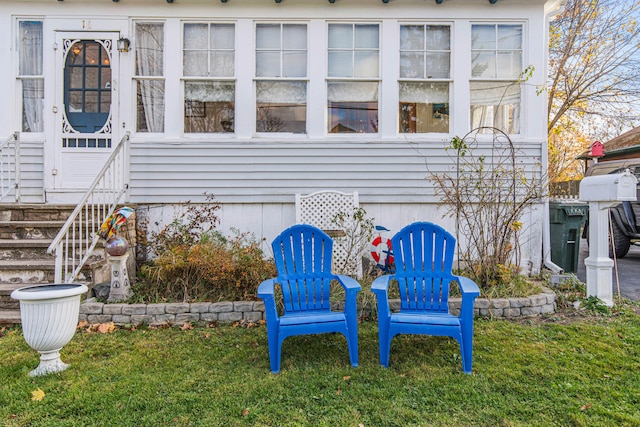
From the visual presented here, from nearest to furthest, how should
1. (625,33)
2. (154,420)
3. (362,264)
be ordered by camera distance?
(154,420) → (362,264) → (625,33)

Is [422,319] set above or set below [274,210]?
below

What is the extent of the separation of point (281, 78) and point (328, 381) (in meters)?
4.15

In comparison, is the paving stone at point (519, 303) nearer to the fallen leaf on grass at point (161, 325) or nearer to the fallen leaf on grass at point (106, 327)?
the fallen leaf on grass at point (161, 325)

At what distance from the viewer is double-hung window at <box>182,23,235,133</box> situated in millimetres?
5316

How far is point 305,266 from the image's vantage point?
10.7 ft

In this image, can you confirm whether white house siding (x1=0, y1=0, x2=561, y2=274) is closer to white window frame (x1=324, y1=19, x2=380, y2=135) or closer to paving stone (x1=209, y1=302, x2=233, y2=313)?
white window frame (x1=324, y1=19, x2=380, y2=135)

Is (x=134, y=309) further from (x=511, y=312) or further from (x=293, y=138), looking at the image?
(x=511, y=312)

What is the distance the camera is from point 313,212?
16.8ft

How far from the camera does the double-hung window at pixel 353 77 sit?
5355 mm

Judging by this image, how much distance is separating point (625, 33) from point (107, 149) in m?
13.1

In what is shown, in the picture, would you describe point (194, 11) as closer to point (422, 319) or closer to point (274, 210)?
point (274, 210)

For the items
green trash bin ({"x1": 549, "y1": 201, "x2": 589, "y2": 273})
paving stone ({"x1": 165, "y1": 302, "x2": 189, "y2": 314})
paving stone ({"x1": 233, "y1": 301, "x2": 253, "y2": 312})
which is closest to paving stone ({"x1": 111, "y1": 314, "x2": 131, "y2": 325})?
paving stone ({"x1": 165, "y1": 302, "x2": 189, "y2": 314})

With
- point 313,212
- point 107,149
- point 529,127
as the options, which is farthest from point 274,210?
point 529,127

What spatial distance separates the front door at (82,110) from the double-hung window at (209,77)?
98 cm
